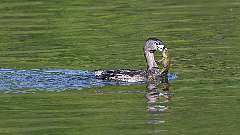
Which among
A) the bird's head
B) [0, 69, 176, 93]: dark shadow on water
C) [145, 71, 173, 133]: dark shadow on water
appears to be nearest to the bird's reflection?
[145, 71, 173, 133]: dark shadow on water

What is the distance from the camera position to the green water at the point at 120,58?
14.0 m

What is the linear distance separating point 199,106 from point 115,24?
10.5 m

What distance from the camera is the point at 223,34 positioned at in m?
22.5

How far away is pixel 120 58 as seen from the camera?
19938 mm

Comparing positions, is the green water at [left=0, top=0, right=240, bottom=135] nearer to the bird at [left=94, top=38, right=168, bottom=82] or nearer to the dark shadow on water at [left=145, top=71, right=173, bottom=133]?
the dark shadow on water at [left=145, top=71, right=173, bottom=133]

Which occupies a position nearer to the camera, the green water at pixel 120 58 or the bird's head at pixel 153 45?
the green water at pixel 120 58

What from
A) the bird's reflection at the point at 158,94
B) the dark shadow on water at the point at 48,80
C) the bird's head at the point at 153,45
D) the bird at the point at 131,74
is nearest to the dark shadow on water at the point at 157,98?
the bird's reflection at the point at 158,94

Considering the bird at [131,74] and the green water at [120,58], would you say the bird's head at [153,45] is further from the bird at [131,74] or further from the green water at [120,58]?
the green water at [120,58]

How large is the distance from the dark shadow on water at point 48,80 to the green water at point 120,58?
17.2 inches

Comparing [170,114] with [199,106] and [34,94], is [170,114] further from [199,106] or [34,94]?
[34,94]

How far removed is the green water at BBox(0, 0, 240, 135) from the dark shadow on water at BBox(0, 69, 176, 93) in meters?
0.44

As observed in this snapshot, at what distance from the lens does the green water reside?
14.0 meters

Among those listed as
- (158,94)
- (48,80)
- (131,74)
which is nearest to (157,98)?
→ (158,94)

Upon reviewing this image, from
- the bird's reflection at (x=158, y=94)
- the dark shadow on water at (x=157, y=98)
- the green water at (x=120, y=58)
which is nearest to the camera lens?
the green water at (x=120, y=58)
